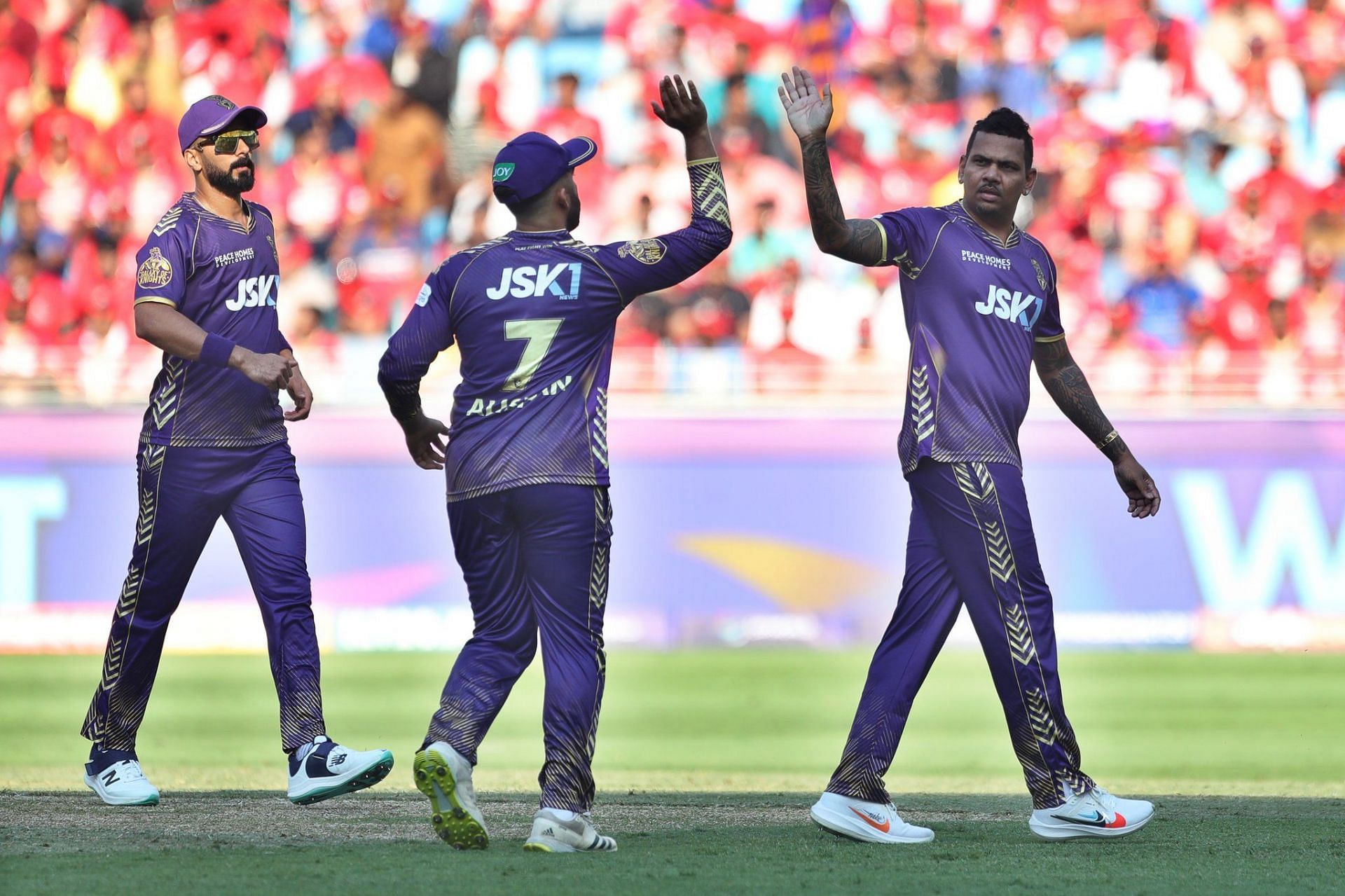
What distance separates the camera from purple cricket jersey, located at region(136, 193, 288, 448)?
5.79 meters

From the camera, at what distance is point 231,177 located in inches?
234

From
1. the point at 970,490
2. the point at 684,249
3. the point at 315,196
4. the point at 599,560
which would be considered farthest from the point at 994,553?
the point at 315,196

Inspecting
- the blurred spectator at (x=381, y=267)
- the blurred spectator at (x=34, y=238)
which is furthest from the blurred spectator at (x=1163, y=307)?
the blurred spectator at (x=34, y=238)

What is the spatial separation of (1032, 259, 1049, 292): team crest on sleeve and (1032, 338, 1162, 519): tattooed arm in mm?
224

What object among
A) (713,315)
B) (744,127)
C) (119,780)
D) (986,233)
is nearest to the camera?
(986,233)

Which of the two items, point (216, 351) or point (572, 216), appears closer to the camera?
point (572, 216)

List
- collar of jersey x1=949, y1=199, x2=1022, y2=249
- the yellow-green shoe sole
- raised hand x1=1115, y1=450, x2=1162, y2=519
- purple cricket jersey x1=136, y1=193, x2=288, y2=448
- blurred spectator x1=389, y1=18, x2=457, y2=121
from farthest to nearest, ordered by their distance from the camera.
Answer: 1. blurred spectator x1=389, y1=18, x2=457, y2=121
2. purple cricket jersey x1=136, y1=193, x2=288, y2=448
3. raised hand x1=1115, y1=450, x2=1162, y2=519
4. collar of jersey x1=949, y1=199, x2=1022, y2=249
5. the yellow-green shoe sole

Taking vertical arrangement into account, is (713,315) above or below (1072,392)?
Result: above

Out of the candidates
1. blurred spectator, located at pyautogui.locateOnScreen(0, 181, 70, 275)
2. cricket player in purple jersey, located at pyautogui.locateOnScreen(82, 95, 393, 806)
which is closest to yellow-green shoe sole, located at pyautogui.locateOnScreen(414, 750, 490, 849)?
cricket player in purple jersey, located at pyautogui.locateOnScreen(82, 95, 393, 806)

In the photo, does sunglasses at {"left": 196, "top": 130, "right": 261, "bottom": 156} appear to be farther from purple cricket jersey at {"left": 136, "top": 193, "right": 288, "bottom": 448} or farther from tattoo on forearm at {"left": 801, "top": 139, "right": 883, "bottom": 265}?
tattoo on forearm at {"left": 801, "top": 139, "right": 883, "bottom": 265}

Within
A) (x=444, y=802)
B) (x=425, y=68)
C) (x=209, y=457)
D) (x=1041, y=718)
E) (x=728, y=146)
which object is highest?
(x=425, y=68)

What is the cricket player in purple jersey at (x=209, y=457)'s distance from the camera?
18.9 feet

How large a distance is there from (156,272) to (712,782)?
347 cm

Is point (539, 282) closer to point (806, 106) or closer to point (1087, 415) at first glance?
point (806, 106)
